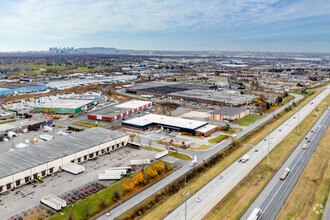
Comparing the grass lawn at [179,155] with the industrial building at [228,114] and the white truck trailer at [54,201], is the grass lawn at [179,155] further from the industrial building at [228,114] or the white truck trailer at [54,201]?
the industrial building at [228,114]

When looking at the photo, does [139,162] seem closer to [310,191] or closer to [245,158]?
[245,158]

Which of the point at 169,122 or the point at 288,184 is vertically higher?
the point at 169,122

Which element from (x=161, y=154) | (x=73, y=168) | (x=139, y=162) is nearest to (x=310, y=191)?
(x=161, y=154)

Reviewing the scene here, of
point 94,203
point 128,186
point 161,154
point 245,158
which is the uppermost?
point 128,186

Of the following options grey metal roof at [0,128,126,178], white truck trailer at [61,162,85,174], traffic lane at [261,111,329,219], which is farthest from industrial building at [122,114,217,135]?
white truck trailer at [61,162,85,174]

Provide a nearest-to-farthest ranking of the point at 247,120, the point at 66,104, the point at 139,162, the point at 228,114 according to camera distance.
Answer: the point at 139,162
the point at 228,114
the point at 247,120
the point at 66,104
